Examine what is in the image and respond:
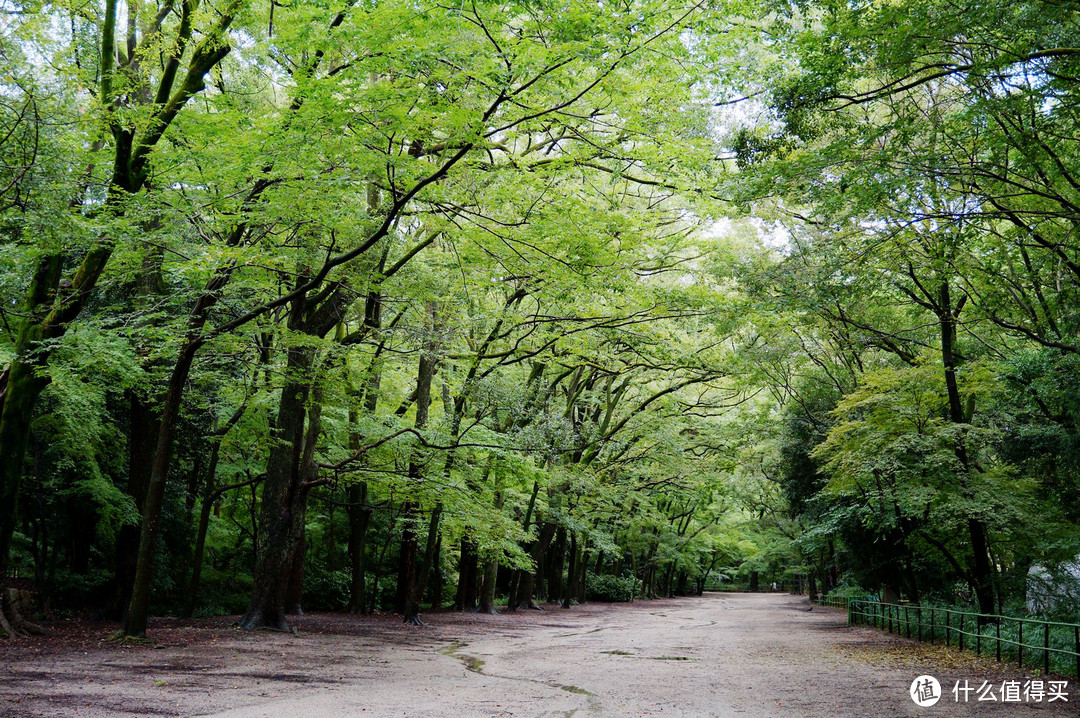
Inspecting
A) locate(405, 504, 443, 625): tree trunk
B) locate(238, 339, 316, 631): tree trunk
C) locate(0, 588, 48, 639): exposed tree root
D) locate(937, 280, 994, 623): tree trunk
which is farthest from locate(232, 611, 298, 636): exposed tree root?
locate(937, 280, 994, 623): tree trunk

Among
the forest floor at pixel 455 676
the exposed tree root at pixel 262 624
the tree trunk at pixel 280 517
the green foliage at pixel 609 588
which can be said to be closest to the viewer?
the forest floor at pixel 455 676

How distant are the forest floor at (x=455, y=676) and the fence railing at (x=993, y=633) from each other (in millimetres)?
444

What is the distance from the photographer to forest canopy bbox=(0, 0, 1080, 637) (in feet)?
27.5

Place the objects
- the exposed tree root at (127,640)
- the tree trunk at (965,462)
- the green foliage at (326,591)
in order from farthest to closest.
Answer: the green foliage at (326,591) < the tree trunk at (965,462) < the exposed tree root at (127,640)

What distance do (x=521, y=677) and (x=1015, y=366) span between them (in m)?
9.71

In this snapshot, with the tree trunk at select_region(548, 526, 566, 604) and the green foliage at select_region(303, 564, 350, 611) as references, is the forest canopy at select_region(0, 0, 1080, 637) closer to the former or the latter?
the green foliage at select_region(303, 564, 350, 611)

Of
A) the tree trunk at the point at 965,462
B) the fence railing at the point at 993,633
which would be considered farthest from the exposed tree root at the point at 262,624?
the tree trunk at the point at 965,462

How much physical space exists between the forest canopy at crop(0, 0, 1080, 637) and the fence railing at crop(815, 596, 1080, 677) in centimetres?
125

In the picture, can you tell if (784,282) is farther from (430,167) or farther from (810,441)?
(810,441)

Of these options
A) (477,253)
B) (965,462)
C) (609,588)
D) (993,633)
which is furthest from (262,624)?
(609,588)

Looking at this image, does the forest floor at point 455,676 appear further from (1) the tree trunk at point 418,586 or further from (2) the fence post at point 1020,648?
(1) the tree trunk at point 418,586

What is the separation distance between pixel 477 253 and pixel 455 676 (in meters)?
6.85

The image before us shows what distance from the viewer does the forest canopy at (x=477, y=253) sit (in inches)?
330

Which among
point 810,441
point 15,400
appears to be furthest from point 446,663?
point 810,441
